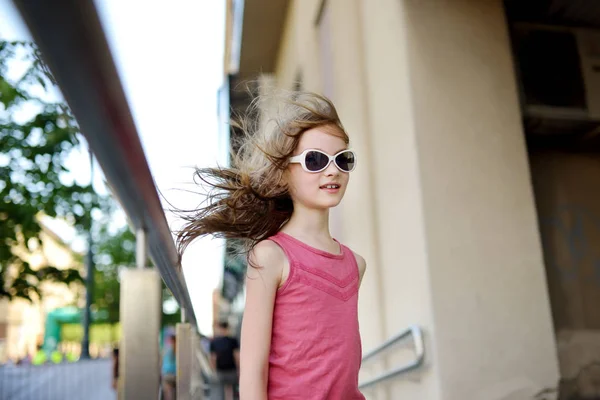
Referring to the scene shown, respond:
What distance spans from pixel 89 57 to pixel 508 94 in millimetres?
2655

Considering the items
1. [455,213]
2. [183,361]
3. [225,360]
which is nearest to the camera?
[183,361]

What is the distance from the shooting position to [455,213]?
267cm

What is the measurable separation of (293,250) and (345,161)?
0.77 ft

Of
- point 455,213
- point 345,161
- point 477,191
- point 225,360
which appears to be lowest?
point 225,360

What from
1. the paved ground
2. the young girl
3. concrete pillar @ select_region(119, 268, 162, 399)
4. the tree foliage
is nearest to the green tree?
the tree foliage

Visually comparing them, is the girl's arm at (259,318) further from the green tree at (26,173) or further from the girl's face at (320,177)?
the green tree at (26,173)

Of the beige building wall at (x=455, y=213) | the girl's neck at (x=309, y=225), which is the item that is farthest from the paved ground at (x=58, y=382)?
the girl's neck at (x=309, y=225)

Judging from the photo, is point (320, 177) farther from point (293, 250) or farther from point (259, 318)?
point (259, 318)

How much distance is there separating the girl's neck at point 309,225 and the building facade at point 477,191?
38.2 inches

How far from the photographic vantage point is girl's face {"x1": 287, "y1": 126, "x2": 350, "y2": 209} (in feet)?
4.29

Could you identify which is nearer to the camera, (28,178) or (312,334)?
(312,334)

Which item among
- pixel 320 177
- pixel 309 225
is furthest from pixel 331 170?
pixel 309 225

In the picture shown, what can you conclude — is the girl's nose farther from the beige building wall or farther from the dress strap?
the beige building wall

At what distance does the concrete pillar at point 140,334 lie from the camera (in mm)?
855
